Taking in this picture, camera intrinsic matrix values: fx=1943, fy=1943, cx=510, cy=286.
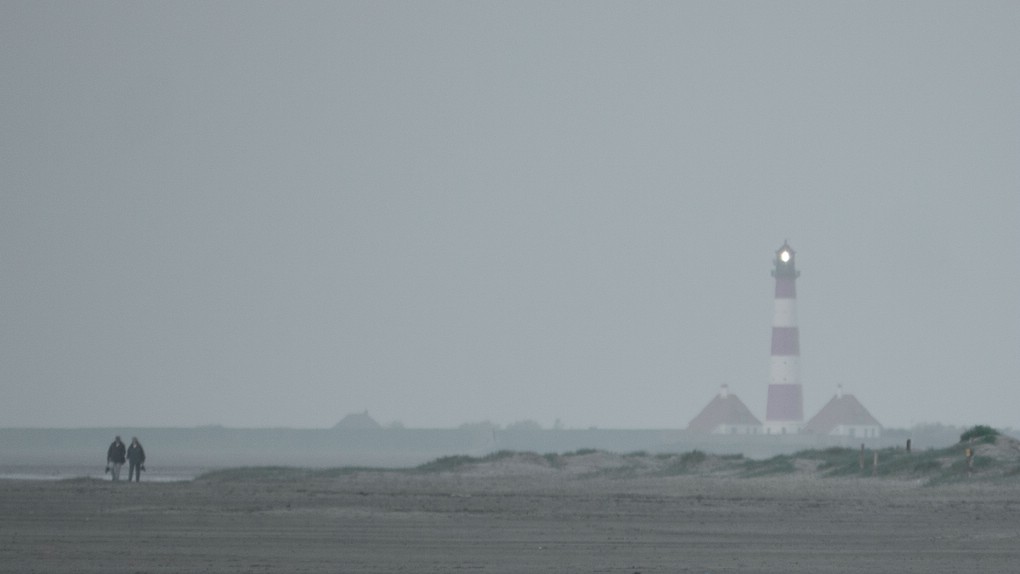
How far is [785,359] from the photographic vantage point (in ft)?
317

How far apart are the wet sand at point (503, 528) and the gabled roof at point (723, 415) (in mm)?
66525

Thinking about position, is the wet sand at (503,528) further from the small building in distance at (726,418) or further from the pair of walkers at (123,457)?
the small building in distance at (726,418)

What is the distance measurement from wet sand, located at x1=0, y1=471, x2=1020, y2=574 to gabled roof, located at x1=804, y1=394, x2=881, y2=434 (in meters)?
63.6

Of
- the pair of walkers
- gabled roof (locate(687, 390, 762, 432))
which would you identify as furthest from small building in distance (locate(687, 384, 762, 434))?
the pair of walkers

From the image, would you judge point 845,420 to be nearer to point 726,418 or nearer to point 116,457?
point 726,418

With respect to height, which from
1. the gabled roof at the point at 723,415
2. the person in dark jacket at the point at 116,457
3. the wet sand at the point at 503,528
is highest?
the gabled roof at the point at 723,415

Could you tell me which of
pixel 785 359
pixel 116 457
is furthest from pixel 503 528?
pixel 785 359

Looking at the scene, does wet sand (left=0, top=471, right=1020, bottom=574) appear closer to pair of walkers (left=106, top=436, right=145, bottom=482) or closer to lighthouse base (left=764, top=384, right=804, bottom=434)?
pair of walkers (left=106, top=436, right=145, bottom=482)

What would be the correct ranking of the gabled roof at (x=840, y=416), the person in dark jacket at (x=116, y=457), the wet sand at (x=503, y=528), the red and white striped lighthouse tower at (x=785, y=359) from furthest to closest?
the gabled roof at (x=840, y=416)
the red and white striped lighthouse tower at (x=785, y=359)
the person in dark jacket at (x=116, y=457)
the wet sand at (x=503, y=528)

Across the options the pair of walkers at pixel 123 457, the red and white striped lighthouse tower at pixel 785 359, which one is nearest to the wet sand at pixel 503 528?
the pair of walkers at pixel 123 457

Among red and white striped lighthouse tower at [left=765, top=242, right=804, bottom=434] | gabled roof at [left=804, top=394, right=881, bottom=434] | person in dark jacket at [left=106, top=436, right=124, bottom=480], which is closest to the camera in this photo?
person in dark jacket at [left=106, top=436, right=124, bottom=480]

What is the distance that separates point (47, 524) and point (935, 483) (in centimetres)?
2029

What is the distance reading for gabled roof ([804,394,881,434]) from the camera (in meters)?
104

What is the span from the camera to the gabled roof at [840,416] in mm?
104062
